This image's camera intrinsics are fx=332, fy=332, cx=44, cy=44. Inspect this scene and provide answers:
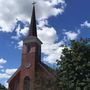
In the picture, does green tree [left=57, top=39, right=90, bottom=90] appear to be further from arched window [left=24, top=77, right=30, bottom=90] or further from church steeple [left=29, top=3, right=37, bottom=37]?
church steeple [left=29, top=3, right=37, bottom=37]

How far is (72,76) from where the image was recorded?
42.9 metres

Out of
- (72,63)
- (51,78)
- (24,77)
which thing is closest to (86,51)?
(72,63)

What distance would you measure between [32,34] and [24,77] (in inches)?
362

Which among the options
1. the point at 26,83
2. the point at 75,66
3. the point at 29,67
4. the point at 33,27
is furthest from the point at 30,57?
the point at 75,66

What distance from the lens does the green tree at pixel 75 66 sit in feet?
139

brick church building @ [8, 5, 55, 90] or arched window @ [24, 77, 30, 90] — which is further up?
brick church building @ [8, 5, 55, 90]

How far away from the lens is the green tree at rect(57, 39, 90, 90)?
42312mm

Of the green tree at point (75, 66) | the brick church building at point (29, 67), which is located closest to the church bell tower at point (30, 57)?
the brick church building at point (29, 67)

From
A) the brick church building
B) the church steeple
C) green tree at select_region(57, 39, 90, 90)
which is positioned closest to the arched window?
the brick church building

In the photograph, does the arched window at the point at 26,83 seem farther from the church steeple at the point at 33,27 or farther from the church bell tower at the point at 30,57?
the church steeple at the point at 33,27

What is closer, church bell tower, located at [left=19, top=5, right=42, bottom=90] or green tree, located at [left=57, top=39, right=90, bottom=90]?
green tree, located at [left=57, top=39, right=90, bottom=90]

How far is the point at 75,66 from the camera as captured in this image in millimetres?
42875

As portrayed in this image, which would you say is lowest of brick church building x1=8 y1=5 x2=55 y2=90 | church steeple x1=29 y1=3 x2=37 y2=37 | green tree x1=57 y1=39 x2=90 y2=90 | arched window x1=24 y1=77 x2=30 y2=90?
green tree x1=57 y1=39 x2=90 y2=90

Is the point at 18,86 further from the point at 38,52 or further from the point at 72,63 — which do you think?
the point at 72,63
